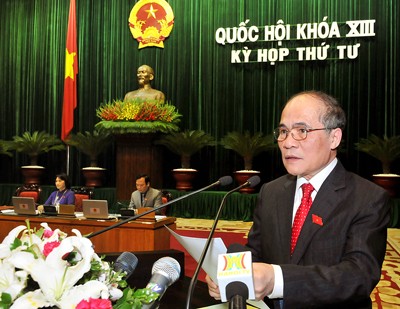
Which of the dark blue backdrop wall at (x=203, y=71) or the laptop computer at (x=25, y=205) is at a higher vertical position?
the dark blue backdrop wall at (x=203, y=71)

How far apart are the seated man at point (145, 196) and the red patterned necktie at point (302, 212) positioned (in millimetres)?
3890


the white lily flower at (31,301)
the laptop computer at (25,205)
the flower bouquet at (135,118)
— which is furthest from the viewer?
the flower bouquet at (135,118)

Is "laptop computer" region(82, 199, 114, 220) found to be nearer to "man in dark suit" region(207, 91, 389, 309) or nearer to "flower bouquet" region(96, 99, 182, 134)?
"man in dark suit" region(207, 91, 389, 309)

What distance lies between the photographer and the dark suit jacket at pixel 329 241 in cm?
138

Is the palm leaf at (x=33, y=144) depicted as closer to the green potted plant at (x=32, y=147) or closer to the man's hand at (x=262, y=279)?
the green potted plant at (x=32, y=147)

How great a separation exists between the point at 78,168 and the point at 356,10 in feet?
22.0

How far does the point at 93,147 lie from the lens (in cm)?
952

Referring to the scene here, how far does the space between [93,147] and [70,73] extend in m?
1.78

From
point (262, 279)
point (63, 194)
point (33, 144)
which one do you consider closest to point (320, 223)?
point (262, 279)

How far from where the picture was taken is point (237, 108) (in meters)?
9.73

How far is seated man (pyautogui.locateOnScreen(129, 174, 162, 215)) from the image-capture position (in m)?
5.57

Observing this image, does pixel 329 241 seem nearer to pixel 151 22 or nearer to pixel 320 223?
pixel 320 223

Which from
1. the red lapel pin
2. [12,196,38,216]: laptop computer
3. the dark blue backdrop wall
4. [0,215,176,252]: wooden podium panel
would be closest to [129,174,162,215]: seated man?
[0,215,176,252]: wooden podium panel

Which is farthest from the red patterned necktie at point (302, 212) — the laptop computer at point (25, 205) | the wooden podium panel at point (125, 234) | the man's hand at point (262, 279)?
the laptop computer at point (25, 205)
